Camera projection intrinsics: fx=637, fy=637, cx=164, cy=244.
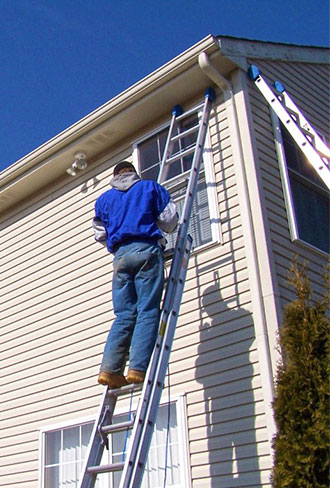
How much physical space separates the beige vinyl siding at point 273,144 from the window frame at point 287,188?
36 millimetres

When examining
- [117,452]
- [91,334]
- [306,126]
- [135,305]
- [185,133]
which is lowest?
[117,452]

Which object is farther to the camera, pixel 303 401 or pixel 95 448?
pixel 303 401

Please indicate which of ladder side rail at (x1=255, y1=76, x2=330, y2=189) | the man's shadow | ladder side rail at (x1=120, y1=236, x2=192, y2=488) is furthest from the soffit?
ladder side rail at (x1=120, y1=236, x2=192, y2=488)

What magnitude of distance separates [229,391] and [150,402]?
5.68ft

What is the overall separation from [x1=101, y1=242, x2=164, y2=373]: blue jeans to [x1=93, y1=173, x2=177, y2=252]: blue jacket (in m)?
0.10

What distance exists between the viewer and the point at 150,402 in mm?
4184

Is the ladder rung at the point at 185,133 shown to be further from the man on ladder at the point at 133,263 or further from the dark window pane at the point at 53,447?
the dark window pane at the point at 53,447

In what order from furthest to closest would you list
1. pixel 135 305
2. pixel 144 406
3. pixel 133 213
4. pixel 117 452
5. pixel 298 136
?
1. pixel 117 452
2. pixel 298 136
3. pixel 133 213
4. pixel 135 305
5. pixel 144 406

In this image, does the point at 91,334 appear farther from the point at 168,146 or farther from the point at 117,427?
the point at 117,427

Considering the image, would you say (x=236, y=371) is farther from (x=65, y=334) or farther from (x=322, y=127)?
(x=322, y=127)

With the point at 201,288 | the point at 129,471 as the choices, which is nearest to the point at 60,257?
the point at 201,288

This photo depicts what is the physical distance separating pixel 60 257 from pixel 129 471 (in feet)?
15.6

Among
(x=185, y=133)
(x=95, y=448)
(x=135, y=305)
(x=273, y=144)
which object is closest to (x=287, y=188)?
(x=273, y=144)

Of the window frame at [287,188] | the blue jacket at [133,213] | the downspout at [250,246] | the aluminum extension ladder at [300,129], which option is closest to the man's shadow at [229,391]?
the downspout at [250,246]
